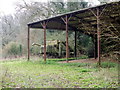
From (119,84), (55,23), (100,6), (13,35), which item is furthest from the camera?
(13,35)

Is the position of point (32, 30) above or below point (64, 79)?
above

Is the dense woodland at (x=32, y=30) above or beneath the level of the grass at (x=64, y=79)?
above

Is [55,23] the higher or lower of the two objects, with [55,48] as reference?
higher

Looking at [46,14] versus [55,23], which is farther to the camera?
[46,14]

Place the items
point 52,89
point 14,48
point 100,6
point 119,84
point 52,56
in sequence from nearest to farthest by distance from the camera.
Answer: point 52,89 < point 119,84 < point 100,6 < point 52,56 < point 14,48

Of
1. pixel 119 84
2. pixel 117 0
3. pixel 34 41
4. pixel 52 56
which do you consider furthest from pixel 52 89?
pixel 34 41

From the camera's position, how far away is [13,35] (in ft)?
78.3

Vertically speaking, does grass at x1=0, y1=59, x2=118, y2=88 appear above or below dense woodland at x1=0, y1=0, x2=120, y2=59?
below

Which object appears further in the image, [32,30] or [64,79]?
[32,30]

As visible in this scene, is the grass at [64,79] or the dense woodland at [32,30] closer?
the grass at [64,79]

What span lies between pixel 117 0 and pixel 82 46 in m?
14.9

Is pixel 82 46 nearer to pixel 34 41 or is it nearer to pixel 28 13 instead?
pixel 34 41

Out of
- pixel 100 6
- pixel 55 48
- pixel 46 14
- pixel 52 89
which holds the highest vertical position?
pixel 46 14

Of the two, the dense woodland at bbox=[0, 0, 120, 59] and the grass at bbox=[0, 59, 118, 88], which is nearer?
the grass at bbox=[0, 59, 118, 88]
